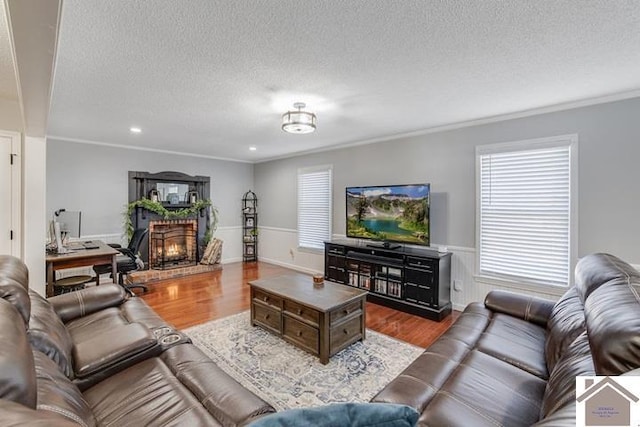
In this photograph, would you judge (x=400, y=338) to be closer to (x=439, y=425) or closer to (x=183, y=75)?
(x=439, y=425)

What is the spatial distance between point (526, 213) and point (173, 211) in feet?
19.6

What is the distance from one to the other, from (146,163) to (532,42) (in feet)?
19.9

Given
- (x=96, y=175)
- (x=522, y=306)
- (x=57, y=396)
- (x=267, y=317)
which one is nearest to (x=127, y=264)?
(x=96, y=175)

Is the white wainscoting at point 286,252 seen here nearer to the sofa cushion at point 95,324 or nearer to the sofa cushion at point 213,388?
the sofa cushion at point 95,324

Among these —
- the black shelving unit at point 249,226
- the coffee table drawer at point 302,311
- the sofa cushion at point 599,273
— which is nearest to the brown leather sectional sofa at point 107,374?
the coffee table drawer at point 302,311

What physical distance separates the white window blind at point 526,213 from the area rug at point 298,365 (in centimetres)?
167

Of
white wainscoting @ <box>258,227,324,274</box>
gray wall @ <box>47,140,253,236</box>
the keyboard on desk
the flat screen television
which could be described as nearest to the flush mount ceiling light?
the flat screen television

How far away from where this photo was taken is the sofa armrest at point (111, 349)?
155cm

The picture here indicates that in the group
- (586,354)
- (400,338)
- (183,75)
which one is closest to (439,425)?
(586,354)

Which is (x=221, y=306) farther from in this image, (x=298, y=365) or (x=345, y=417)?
(x=345, y=417)

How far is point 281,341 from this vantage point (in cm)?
297

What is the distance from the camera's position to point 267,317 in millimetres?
3146

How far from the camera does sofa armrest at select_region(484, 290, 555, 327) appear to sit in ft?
7.37

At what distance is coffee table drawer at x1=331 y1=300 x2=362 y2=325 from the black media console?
115 cm
